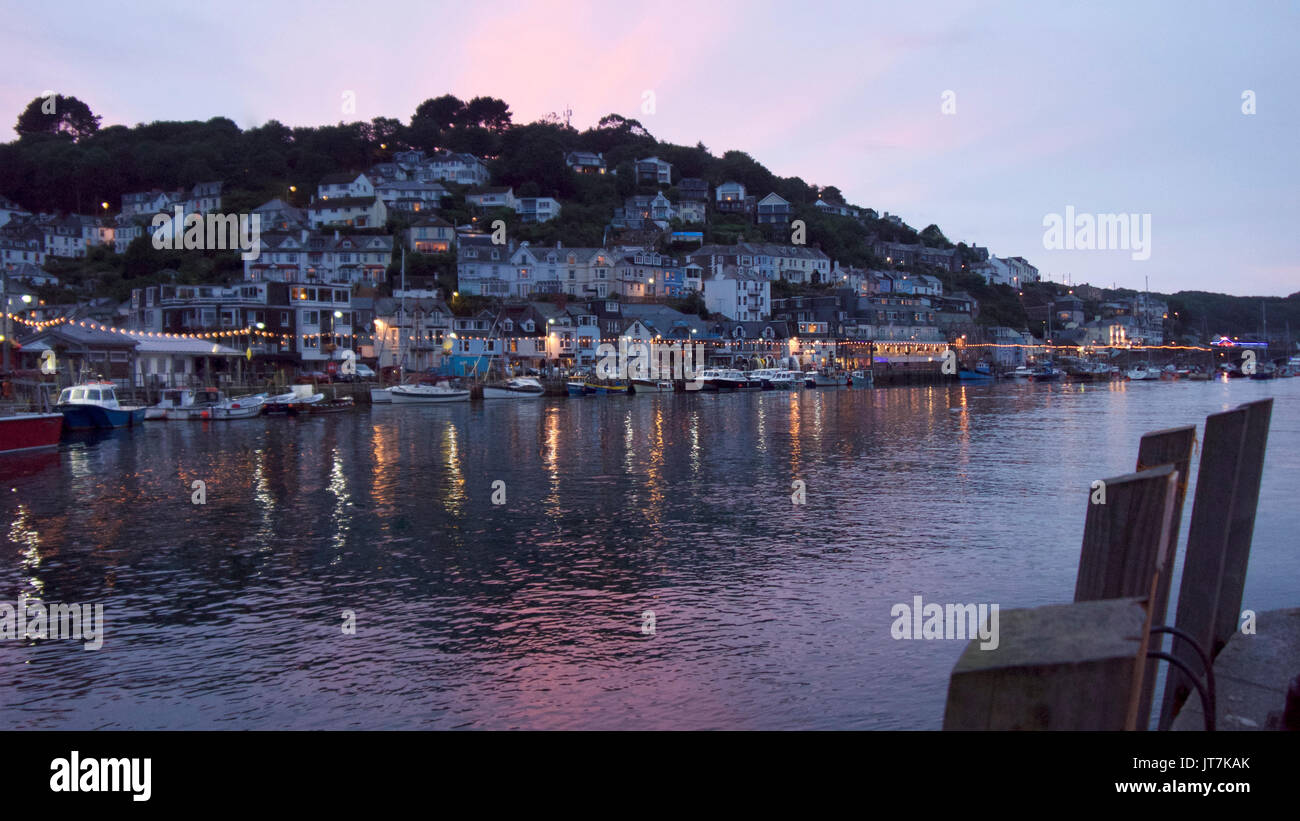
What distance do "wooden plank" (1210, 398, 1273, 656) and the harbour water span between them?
3141mm

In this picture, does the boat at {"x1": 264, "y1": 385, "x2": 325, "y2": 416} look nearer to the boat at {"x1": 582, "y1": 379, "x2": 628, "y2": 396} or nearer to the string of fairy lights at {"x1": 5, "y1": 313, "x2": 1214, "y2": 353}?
the string of fairy lights at {"x1": 5, "y1": 313, "x2": 1214, "y2": 353}

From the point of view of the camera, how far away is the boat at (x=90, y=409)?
5184 centimetres

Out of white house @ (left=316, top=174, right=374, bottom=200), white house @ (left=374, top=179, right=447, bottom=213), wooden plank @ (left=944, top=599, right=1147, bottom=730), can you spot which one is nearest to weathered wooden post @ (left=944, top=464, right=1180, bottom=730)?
wooden plank @ (left=944, top=599, right=1147, bottom=730)

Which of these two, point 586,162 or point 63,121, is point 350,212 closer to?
point 586,162

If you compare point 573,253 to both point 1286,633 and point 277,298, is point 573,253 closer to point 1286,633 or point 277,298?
point 277,298

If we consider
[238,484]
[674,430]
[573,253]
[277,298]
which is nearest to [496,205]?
[573,253]

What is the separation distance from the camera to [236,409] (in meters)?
65.7

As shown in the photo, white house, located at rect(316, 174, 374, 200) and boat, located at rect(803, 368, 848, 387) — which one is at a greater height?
white house, located at rect(316, 174, 374, 200)

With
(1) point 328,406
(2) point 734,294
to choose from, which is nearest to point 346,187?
(2) point 734,294

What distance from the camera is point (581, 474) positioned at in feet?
105

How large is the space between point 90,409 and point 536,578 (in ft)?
149

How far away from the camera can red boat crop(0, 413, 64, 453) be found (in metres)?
40.1

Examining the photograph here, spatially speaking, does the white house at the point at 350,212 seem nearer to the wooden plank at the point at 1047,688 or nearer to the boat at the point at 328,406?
the boat at the point at 328,406

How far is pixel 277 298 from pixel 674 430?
57186mm
